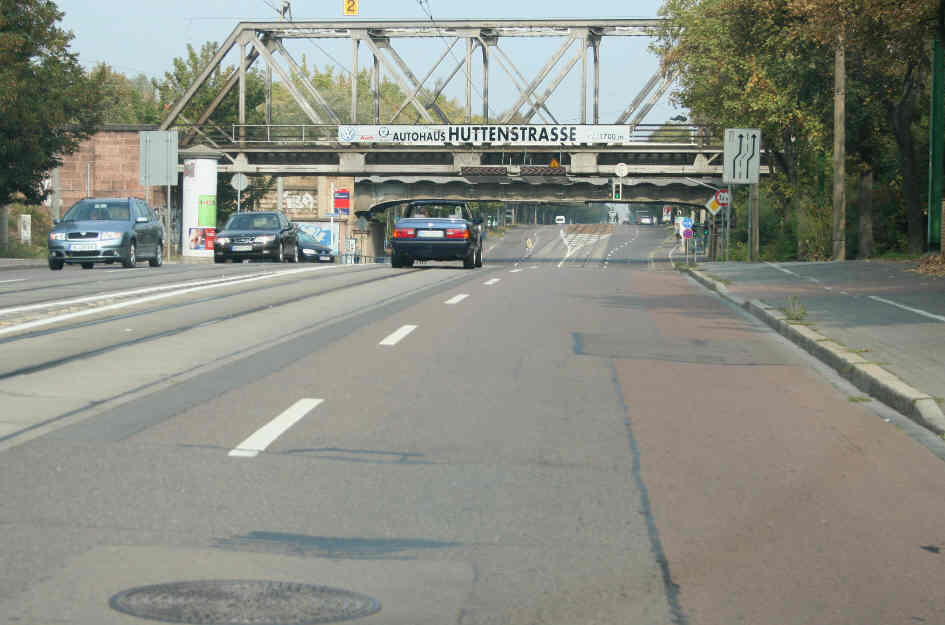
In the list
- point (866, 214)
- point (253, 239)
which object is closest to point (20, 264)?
point (253, 239)

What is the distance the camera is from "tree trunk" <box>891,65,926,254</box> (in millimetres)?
38344

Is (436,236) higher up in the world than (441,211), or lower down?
lower down

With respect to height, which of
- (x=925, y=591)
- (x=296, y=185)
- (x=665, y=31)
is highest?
(x=665, y=31)

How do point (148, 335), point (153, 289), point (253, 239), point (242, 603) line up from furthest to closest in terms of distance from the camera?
point (253, 239), point (153, 289), point (148, 335), point (242, 603)

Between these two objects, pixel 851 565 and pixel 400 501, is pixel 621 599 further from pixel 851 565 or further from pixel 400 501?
pixel 400 501

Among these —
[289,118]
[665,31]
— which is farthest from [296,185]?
[289,118]

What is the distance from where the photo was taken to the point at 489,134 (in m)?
68.5

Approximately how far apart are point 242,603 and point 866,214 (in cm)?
4339

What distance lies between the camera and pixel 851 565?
5035 mm

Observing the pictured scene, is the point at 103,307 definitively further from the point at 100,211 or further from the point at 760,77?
the point at 760,77

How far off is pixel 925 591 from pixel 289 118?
139 m

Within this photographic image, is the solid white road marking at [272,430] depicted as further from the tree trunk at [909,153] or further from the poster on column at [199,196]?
the poster on column at [199,196]

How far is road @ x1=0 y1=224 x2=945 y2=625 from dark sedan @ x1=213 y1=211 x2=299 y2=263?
23.6 metres

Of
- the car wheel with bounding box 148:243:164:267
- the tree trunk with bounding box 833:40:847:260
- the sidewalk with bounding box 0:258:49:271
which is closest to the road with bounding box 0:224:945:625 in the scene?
the car wheel with bounding box 148:243:164:267
